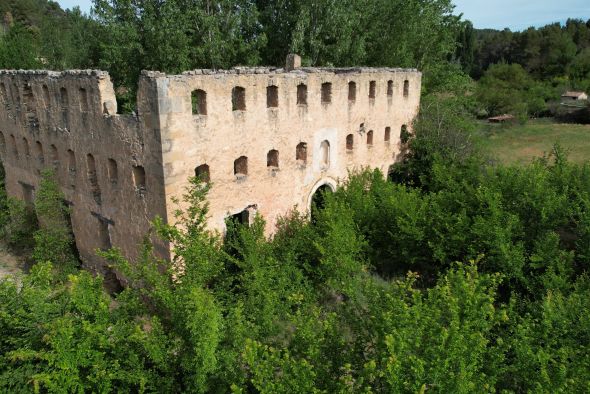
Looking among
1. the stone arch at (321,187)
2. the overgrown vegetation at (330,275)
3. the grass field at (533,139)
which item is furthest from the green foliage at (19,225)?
the grass field at (533,139)

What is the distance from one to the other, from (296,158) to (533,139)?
131ft

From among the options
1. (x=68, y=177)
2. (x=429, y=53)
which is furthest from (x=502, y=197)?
(x=429, y=53)

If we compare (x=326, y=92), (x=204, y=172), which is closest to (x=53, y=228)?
(x=204, y=172)

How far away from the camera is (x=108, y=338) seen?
368 inches

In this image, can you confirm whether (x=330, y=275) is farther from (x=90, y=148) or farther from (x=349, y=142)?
(x=90, y=148)

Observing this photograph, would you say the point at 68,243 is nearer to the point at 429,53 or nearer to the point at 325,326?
the point at 325,326

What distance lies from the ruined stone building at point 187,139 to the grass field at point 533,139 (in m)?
24.1

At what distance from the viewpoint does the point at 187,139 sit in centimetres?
1527

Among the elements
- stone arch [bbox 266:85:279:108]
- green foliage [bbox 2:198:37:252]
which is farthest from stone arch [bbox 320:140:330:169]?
green foliage [bbox 2:198:37:252]

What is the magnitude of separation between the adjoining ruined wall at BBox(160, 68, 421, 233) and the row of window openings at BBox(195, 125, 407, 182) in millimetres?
78

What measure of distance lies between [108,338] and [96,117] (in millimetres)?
10106

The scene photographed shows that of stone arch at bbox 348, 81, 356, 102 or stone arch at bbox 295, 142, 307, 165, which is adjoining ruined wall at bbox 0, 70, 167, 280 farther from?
stone arch at bbox 348, 81, 356, 102

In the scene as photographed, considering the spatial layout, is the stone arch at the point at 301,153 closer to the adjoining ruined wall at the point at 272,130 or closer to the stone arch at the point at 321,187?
the adjoining ruined wall at the point at 272,130

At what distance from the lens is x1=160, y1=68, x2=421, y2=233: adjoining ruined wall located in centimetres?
1519
